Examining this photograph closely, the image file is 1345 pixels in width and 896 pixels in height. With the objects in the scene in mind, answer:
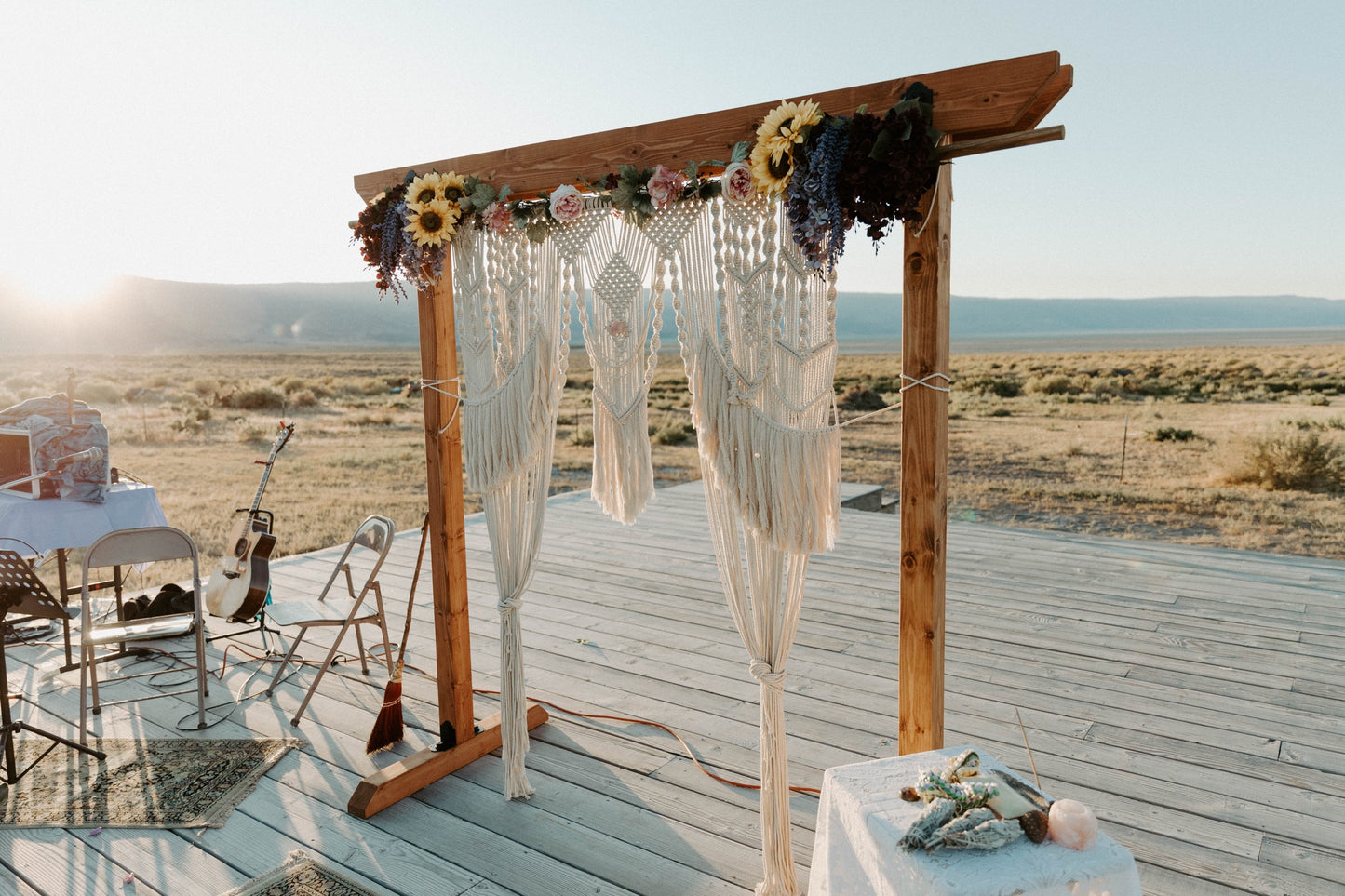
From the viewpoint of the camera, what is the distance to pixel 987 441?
536 inches

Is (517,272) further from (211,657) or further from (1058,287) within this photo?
(1058,287)

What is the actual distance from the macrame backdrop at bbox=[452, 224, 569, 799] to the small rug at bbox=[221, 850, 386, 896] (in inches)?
21.6

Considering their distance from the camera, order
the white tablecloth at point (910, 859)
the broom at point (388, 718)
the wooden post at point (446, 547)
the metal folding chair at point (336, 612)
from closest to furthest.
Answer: the white tablecloth at point (910, 859)
the wooden post at point (446, 547)
the broom at point (388, 718)
the metal folding chair at point (336, 612)

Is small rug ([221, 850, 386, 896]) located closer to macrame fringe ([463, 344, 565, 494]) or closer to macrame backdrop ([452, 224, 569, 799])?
macrame backdrop ([452, 224, 569, 799])

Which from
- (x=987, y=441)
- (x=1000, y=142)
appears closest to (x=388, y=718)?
(x=1000, y=142)

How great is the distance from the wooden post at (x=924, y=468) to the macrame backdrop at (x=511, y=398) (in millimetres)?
1052

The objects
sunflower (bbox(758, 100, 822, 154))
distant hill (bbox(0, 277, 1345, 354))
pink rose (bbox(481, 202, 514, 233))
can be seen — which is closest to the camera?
sunflower (bbox(758, 100, 822, 154))

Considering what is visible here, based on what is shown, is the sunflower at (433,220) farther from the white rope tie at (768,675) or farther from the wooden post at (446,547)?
the white rope tie at (768,675)

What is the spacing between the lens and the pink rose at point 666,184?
1994 mm

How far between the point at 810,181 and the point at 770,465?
27.0 inches

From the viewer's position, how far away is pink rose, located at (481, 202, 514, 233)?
2.36m

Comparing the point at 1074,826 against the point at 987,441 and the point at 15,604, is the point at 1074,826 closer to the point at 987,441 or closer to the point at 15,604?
the point at 15,604

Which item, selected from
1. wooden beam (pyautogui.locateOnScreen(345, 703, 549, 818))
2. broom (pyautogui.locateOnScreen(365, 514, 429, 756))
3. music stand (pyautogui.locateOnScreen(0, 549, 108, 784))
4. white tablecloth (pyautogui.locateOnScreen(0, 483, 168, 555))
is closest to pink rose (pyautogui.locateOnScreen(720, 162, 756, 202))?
broom (pyautogui.locateOnScreen(365, 514, 429, 756))

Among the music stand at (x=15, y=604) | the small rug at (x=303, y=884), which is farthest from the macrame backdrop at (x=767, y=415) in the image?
the music stand at (x=15, y=604)
